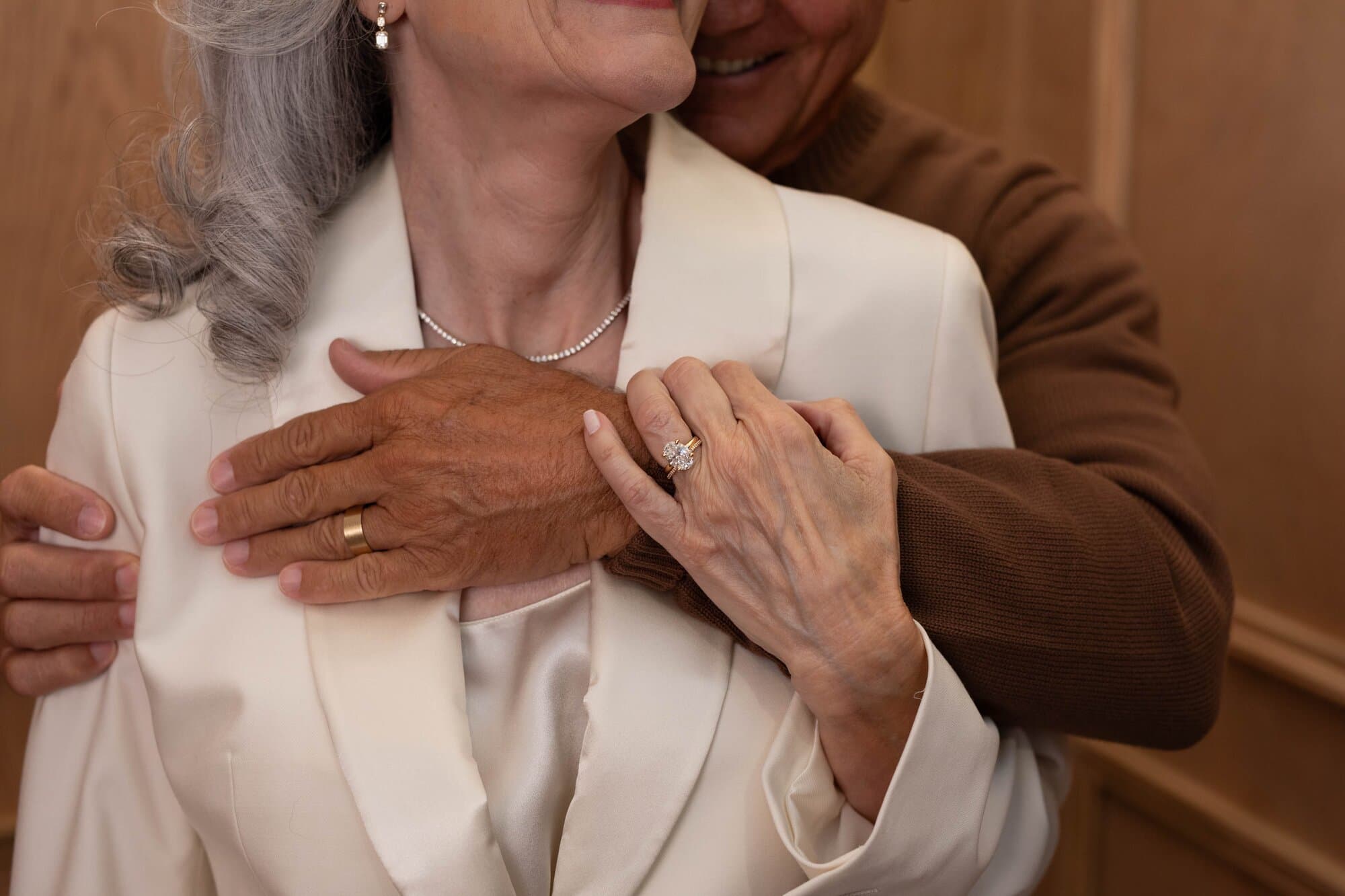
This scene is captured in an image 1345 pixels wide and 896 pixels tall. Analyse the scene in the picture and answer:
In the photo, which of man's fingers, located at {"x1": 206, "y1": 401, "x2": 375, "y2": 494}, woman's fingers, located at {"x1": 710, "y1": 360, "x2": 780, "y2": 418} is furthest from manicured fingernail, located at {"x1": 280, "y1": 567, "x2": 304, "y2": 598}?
woman's fingers, located at {"x1": 710, "y1": 360, "x2": 780, "y2": 418}

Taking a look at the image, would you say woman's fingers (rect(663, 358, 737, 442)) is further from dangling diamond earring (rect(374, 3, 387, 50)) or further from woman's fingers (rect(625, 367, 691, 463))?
dangling diamond earring (rect(374, 3, 387, 50))

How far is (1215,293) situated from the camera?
6.83ft

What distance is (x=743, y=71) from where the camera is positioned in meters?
1.71

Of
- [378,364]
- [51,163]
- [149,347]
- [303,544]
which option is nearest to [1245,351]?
[378,364]

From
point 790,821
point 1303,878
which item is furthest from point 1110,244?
point 1303,878

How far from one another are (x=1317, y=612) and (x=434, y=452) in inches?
61.9

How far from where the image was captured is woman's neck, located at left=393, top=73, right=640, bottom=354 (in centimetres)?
126

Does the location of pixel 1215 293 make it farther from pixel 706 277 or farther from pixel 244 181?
pixel 244 181

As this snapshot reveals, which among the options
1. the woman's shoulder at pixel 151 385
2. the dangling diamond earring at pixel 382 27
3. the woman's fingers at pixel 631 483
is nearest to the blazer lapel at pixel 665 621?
the woman's fingers at pixel 631 483

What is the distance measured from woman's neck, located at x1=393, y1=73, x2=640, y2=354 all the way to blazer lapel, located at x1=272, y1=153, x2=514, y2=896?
0.41 feet

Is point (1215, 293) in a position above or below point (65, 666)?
below

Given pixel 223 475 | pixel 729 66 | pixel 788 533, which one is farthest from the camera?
pixel 729 66

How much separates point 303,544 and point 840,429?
552mm

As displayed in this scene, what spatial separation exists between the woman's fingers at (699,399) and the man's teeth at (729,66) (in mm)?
706
